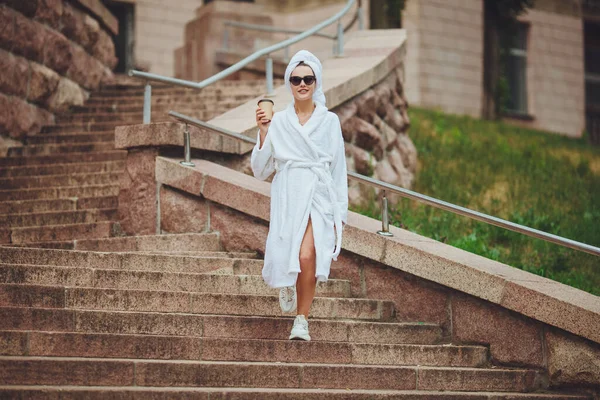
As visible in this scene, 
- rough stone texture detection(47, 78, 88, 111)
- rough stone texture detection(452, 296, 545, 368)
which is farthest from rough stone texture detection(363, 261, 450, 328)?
rough stone texture detection(47, 78, 88, 111)

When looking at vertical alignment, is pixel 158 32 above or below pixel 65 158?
above

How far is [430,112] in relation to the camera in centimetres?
1769

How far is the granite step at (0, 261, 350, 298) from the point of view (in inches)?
259

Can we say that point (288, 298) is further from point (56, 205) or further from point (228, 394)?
point (56, 205)

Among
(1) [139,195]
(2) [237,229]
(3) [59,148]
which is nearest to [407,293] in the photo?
(2) [237,229]

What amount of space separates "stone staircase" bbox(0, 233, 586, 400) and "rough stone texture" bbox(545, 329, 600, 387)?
4.8 inches

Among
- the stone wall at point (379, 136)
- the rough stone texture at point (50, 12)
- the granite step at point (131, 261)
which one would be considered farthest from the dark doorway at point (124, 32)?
the granite step at point (131, 261)

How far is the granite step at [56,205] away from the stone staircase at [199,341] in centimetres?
168

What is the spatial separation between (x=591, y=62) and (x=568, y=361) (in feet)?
66.7

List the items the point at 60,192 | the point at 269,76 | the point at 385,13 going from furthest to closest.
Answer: the point at 385,13 → the point at 269,76 → the point at 60,192

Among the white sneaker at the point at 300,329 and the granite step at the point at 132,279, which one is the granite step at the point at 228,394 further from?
the granite step at the point at 132,279

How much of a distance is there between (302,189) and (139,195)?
2.54m

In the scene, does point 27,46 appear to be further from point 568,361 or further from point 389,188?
point 568,361

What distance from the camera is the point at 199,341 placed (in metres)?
6.07
